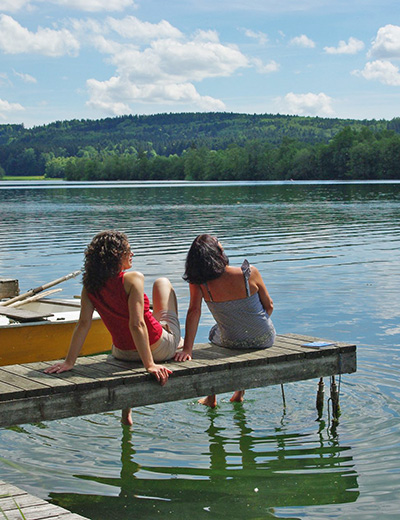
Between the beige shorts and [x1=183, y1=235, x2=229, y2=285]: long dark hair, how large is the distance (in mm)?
410

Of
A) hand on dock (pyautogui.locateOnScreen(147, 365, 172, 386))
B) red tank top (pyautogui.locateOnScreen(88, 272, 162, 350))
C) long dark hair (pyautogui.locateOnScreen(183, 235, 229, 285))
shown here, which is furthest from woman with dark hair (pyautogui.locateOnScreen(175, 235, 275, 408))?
hand on dock (pyautogui.locateOnScreen(147, 365, 172, 386))

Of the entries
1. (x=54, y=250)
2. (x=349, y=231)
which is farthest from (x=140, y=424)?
(x=349, y=231)

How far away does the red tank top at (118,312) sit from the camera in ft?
19.3

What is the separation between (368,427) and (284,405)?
3.34ft

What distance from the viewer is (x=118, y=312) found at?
19.7 ft

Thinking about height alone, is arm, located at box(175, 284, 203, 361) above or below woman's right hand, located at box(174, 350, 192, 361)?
above

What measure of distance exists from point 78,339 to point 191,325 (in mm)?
1072

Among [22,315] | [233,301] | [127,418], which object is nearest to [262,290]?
[233,301]

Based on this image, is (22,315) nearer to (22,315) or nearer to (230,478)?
(22,315)

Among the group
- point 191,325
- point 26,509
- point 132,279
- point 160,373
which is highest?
point 132,279

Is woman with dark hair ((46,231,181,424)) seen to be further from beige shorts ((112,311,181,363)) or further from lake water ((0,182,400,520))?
lake water ((0,182,400,520))

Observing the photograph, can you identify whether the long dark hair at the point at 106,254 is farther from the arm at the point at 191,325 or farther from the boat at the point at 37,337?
the boat at the point at 37,337

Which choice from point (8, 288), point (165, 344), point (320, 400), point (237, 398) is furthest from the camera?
point (8, 288)

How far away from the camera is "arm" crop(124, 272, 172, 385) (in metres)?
5.77
